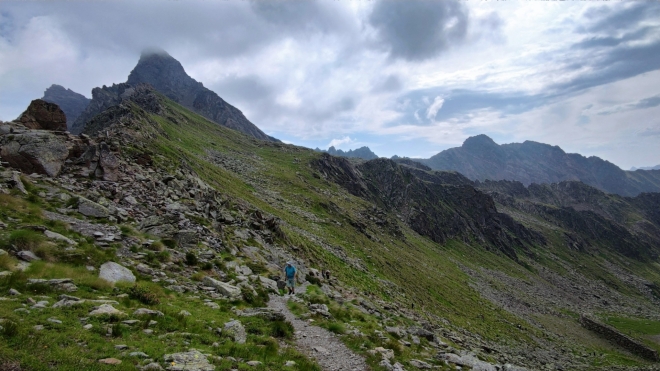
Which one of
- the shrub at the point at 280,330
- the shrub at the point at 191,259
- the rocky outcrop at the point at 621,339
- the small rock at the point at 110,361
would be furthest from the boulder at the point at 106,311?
the rocky outcrop at the point at 621,339

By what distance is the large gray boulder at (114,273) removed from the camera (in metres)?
15.9

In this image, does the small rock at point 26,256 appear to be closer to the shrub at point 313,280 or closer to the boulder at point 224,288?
the boulder at point 224,288

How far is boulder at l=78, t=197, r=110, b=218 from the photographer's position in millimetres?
21641

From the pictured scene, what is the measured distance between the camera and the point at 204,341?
1238cm

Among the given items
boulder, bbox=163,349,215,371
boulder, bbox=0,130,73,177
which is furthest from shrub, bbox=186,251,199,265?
boulder, bbox=0,130,73,177

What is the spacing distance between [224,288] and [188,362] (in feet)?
31.7

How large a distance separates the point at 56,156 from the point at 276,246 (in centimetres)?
2303

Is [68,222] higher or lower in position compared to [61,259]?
higher

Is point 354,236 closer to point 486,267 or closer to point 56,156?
point 56,156

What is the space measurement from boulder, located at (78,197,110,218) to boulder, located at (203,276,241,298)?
9408mm

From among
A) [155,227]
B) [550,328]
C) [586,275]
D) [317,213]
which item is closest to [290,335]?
[155,227]

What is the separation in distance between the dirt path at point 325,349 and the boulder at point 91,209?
1558 cm

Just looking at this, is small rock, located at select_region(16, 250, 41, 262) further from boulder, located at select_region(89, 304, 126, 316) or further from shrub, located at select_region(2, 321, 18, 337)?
shrub, located at select_region(2, 321, 18, 337)

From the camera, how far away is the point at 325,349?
14891 mm
